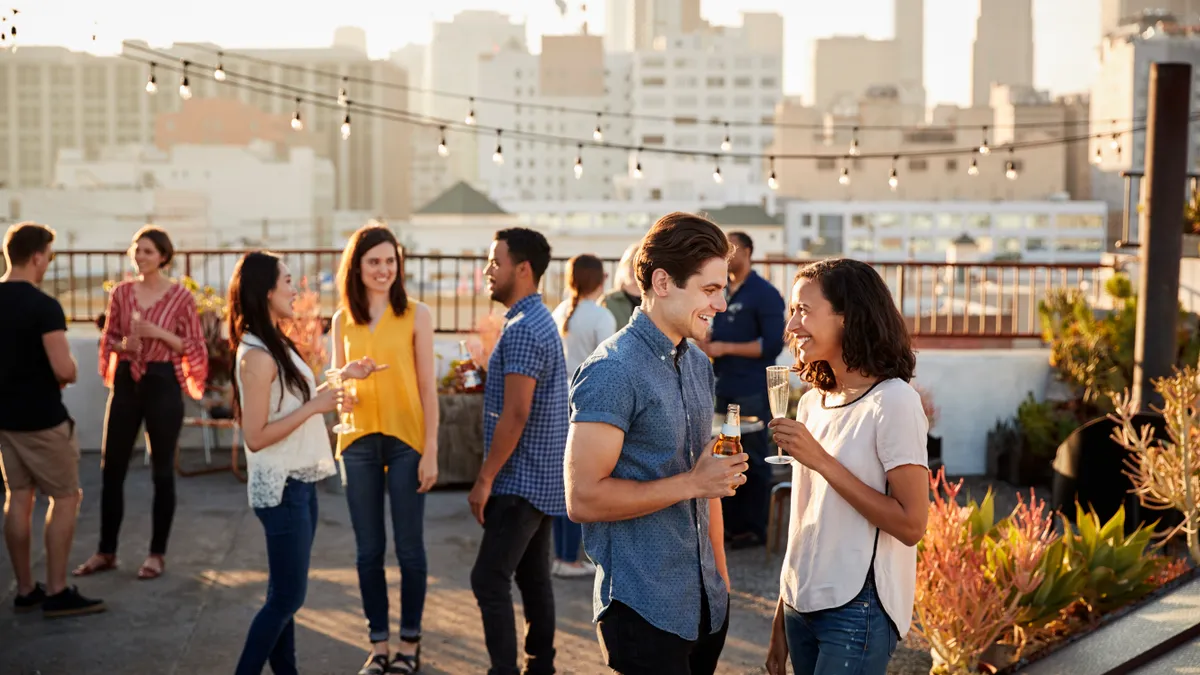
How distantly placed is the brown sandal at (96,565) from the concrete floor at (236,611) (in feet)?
0.19

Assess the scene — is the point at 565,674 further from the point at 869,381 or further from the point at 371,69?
the point at 371,69

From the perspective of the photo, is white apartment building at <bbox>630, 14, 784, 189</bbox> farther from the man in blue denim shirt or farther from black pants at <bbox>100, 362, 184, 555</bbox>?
the man in blue denim shirt

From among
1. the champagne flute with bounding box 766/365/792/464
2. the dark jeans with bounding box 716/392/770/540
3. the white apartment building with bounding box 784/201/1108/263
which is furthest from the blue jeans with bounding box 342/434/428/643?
the white apartment building with bounding box 784/201/1108/263

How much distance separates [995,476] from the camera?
9.66m

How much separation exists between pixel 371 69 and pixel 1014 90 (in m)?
76.9

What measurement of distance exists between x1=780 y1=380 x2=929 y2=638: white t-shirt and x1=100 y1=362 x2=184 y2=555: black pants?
4.29m

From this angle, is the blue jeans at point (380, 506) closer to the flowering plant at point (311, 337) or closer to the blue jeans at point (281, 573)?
the blue jeans at point (281, 573)

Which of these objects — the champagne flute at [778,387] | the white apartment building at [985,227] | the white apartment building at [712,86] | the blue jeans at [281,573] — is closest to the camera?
the champagne flute at [778,387]

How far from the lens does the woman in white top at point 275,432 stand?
4.30m

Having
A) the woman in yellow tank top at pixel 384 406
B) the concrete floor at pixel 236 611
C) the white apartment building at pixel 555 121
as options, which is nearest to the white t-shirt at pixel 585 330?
the concrete floor at pixel 236 611

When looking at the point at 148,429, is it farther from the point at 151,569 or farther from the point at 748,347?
the point at 748,347

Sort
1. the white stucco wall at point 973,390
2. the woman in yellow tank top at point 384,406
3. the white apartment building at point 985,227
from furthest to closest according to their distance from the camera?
the white apartment building at point 985,227 → the white stucco wall at point 973,390 → the woman in yellow tank top at point 384,406

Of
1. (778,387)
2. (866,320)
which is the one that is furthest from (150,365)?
(866,320)

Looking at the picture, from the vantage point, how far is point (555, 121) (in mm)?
136500
